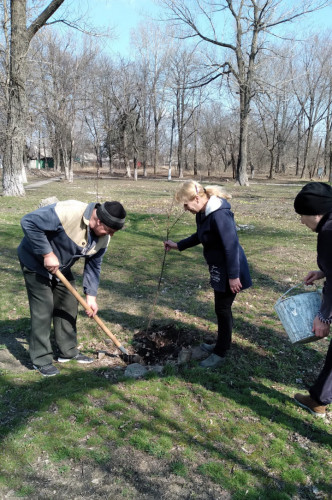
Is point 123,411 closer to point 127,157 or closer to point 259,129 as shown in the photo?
point 127,157

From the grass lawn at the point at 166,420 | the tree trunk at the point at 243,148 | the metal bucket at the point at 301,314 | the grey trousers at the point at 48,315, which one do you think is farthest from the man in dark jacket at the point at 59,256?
the tree trunk at the point at 243,148

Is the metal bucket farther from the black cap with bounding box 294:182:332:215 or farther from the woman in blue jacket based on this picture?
the black cap with bounding box 294:182:332:215

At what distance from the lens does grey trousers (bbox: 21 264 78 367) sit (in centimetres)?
351

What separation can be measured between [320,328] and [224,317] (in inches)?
43.5

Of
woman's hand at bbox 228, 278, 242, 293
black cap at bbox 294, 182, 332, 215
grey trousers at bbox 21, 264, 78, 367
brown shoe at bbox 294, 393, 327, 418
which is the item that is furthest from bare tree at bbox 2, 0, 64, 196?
brown shoe at bbox 294, 393, 327, 418

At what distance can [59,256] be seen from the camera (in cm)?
345

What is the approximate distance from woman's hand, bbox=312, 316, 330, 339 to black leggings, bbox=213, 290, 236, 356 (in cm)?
94

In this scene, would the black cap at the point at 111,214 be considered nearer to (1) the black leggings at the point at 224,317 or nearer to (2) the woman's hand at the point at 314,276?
(1) the black leggings at the point at 224,317

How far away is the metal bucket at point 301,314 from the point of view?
304cm

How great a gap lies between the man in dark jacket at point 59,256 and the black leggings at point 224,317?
1.27 meters

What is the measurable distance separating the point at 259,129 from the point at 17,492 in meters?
49.3

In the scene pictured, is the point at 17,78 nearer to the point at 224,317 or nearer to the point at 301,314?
the point at 224,317

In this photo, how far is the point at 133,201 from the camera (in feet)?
53.9

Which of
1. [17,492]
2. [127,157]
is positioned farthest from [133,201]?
[127,157]
